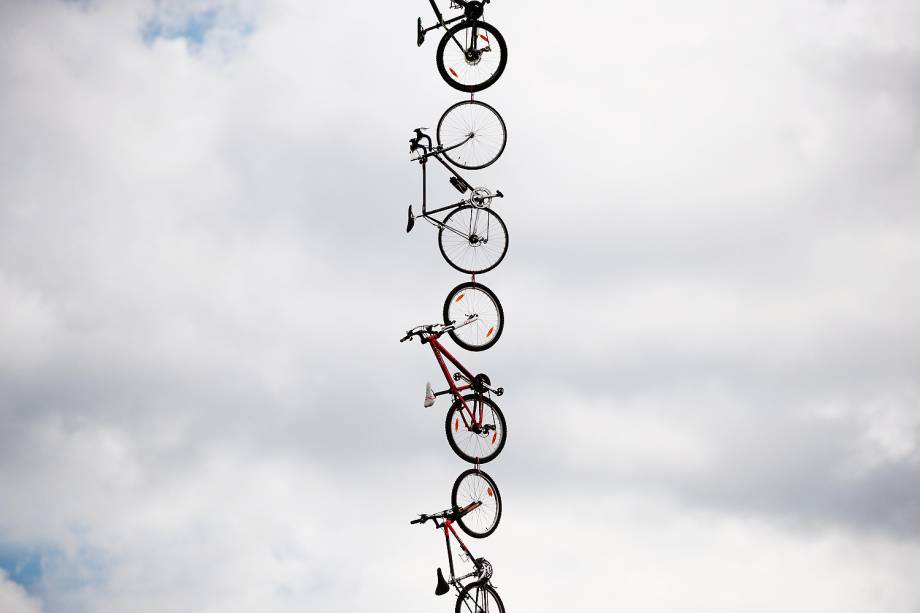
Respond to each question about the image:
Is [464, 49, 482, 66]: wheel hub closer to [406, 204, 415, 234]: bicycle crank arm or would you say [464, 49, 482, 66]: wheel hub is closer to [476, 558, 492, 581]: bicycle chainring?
[406, 204, 415, 234]: bicycle crank arm

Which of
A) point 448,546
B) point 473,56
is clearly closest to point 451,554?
point 448,546

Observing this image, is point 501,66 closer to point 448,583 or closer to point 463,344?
point 463,344

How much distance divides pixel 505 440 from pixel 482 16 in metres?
10.3

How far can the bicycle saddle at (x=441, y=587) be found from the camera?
27.1 metres

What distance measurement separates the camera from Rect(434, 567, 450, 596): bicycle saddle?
89.0ft

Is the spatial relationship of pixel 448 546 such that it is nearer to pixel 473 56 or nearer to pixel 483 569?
pixel 483 569

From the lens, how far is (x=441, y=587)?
27234mm

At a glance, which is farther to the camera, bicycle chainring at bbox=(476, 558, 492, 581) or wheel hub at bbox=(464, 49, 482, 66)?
bicycle chainring at bbox=(476, 558, 492, 581)

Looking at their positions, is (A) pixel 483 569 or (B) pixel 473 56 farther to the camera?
(A) pixel 483 569

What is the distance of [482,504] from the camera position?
91.9 ft

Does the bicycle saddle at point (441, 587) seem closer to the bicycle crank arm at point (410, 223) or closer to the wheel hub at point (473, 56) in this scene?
the bicycle crank arm at point (410, 223)

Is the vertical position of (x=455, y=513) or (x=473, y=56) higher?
(x=473, y=56)

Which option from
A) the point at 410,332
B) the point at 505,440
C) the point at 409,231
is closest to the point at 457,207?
the point at 409,231

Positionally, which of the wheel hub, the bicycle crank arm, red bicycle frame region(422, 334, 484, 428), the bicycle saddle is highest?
the wheel hub
